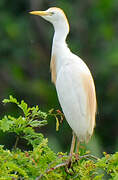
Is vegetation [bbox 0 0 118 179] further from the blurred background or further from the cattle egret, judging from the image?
the cattle egret

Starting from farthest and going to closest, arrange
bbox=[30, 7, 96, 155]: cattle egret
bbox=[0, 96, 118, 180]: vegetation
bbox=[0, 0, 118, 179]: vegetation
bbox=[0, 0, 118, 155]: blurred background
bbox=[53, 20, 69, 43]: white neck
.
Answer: bbox=[0, 0, 118, 155]: blurred background → bbox=[0, 0, 118, 179]: vegetation → bbox=[53, 20, 69, 43]: white neck → bbox=[30, 7, 96, 155]: cattle egret → bbox=[0, 96, 118, 180]: vegetation

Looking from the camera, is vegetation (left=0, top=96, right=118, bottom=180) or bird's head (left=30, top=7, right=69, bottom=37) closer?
vegetation (left=0, top=96, right=118, bottom=180)

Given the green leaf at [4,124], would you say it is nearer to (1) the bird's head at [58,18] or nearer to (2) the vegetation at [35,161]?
(2) the vegetation at [35,161]

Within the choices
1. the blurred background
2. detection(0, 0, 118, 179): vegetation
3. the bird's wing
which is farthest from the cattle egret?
the blurred background

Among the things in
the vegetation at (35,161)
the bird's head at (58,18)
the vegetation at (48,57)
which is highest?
the vegetation at (48,57)

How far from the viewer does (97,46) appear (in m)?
8.35

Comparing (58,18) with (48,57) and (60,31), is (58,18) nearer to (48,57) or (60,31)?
(60,31)

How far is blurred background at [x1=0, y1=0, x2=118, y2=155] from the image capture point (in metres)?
7.08

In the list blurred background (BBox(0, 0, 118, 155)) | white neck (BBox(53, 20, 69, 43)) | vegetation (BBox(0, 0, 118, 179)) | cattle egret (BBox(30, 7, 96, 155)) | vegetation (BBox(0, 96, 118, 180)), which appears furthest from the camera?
blurred background (BBox(0, 0, 118, 155))

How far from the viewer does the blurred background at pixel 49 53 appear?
7.08 m

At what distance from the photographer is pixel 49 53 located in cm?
785

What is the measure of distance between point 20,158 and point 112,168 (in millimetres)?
414

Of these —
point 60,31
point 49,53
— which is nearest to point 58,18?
point 60,31

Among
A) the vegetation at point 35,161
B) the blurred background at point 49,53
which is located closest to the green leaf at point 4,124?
the vegetation at point 35,161
